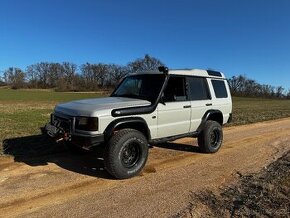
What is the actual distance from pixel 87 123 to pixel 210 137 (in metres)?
3.87

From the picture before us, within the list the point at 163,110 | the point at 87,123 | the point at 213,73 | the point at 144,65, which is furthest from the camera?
the point at 144,65

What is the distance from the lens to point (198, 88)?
29.3ft

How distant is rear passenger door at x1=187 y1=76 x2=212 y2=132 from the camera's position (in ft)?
28.3

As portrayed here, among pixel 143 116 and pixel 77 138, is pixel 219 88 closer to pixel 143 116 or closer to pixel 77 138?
pixel 143 116

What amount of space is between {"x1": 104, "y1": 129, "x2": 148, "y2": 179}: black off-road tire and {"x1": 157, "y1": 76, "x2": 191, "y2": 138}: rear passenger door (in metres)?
0.74

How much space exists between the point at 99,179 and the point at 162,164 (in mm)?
1779

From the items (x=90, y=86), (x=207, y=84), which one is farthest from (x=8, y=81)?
(x=207, y=84)

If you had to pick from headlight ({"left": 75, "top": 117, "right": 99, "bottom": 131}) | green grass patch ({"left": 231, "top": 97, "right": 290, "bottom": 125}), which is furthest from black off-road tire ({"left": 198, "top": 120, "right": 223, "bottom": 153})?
green grass patch ({"left": 231, "top": 97, "right": 290, "bottom": 125})

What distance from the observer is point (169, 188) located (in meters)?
6.36

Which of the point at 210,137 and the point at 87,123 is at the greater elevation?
the point at 87,123

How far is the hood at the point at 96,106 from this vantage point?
262 inches

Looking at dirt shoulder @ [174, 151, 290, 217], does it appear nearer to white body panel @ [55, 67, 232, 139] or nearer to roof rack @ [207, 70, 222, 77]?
white body panel @ [55, 67, 232, 139]

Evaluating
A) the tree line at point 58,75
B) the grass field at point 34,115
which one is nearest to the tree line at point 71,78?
the tree line at point 58,75

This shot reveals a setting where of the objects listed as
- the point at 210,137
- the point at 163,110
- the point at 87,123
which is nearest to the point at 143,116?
the point at 163,110
